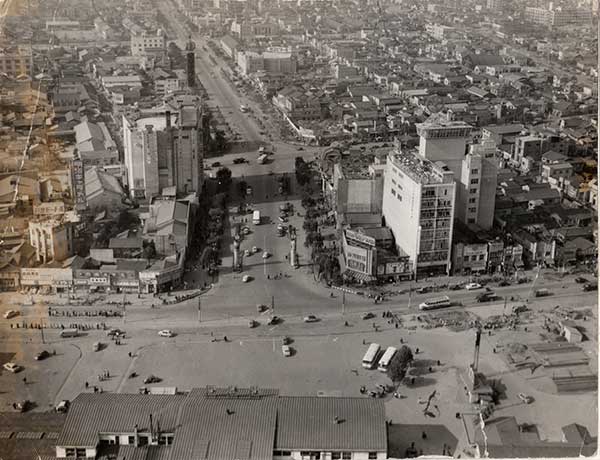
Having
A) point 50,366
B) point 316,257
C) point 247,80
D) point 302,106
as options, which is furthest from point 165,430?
point 247,80

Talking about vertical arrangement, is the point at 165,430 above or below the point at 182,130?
below

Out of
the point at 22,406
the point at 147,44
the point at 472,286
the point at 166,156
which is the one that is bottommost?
the point at 22,406

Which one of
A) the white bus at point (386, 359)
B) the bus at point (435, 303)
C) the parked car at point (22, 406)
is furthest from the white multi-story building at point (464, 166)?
the parked car at point (22, 406)

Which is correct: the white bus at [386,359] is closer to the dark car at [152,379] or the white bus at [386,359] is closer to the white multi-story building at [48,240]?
the dark car at [152,379]

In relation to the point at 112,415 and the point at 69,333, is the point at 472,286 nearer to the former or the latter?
the point at 69,333

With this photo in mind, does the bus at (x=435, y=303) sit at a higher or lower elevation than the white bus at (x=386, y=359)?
higher

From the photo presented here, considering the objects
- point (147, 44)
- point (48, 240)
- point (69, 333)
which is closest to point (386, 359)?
point (69, 333)

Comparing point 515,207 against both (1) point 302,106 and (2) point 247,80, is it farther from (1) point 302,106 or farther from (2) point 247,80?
(2) point 247,80
